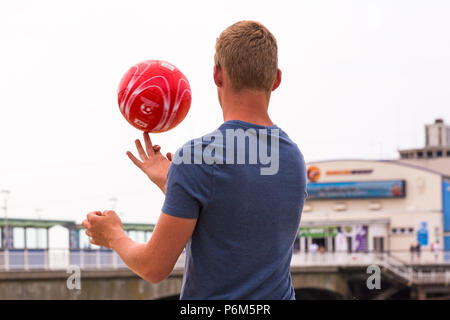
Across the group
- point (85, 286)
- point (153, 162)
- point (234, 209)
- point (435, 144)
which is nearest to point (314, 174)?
point (435, 144)

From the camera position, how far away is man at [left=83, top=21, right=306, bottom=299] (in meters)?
2.13

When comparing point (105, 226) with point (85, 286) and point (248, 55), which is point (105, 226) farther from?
point (85, 286)

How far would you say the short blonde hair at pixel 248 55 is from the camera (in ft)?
7.52

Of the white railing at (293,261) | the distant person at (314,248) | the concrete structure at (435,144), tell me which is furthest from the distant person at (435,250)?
the concrete structure at (435,144)

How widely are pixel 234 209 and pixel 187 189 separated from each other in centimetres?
17

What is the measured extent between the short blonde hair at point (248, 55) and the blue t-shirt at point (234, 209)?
0.14 metres

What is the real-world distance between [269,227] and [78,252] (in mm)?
29285

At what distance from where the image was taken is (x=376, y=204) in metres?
56.2

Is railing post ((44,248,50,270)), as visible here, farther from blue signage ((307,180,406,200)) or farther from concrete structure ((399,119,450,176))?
concrete structure ((399,119,450,176))

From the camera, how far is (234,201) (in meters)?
2.17

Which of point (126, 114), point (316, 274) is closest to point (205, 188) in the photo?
point (126, 114)

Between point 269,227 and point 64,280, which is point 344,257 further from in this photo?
point 269,227

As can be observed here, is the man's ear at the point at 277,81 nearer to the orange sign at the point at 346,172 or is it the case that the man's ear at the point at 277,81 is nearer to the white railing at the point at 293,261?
the white railing at the point at 293,261

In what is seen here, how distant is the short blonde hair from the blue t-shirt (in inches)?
5.5
